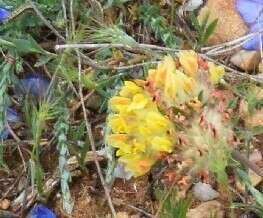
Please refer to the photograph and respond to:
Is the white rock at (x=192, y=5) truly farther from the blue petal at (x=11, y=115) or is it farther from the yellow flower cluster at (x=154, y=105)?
the yellow flower cluster at (x=154, y=105)

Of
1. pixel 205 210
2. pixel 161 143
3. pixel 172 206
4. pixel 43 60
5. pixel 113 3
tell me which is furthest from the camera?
pixel 113 3

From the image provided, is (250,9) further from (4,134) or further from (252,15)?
(4,134)

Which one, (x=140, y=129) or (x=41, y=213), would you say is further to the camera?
(x=41, y=213)

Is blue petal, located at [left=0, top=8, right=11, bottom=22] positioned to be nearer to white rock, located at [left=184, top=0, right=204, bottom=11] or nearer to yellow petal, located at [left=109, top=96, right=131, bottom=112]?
white rock, located at [left=184, top=0, right=204, bottom=11]

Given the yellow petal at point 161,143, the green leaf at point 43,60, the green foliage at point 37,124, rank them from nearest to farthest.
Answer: the yellow petal at point 161,143 < the green foliage at point 37,124 < the green leaf at point 43,60

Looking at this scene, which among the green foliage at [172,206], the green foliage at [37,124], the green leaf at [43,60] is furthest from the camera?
the green leaf at [43,60]

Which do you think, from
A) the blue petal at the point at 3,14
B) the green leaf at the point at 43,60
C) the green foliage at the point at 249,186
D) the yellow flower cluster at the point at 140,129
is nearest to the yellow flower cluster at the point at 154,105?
the yellow flower cluster at the point at 140,129

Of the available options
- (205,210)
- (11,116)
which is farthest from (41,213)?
(205,210)
